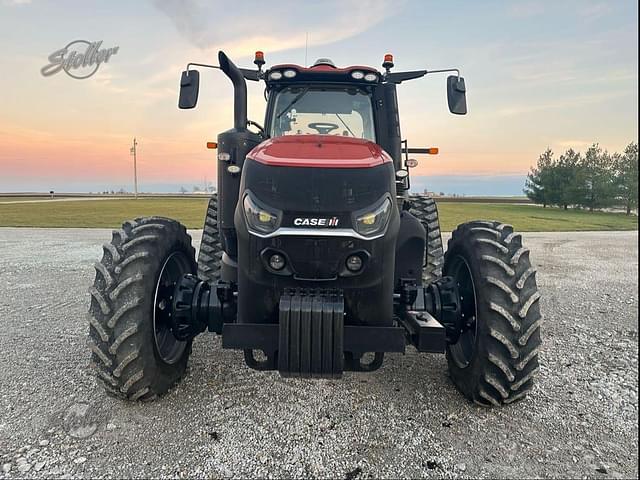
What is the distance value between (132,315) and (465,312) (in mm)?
2404

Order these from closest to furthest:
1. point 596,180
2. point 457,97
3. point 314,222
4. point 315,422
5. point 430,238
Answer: point 314,222 → point 315,422 → point 457,97 → point 430,238 → point 596,180

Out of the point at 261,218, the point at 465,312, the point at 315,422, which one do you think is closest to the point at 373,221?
the point at 261,218

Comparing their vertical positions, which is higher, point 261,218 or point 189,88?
point 189,88

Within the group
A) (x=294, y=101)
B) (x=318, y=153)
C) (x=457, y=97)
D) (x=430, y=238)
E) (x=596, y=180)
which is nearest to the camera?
(x=318, y=153)

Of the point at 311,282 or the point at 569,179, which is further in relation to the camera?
the point at 569,179

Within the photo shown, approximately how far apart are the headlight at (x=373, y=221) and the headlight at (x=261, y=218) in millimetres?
495

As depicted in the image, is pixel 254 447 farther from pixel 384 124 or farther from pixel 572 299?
pixel 572 299

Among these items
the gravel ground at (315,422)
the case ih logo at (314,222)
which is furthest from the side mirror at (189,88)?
the gravel ground at (315,422)

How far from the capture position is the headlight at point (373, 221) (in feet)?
8.40

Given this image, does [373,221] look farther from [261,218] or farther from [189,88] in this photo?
[189,88]

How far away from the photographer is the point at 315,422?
2.92m

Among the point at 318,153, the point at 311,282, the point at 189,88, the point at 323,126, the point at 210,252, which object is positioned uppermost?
the point at 189,88

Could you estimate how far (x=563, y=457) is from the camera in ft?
8.54

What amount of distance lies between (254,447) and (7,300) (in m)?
5.29
